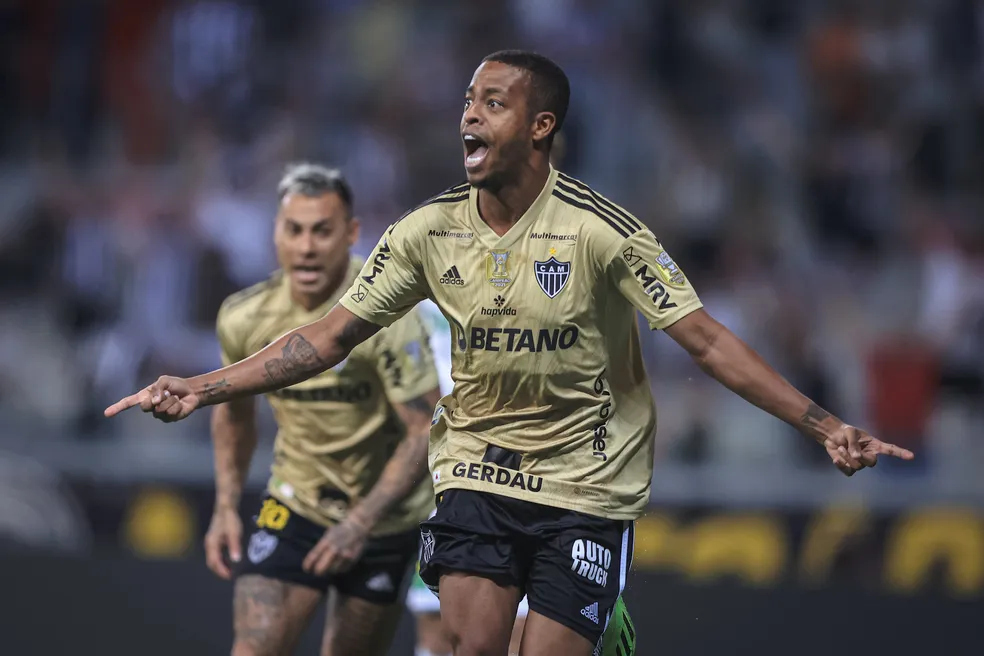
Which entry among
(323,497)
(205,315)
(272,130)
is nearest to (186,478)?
(205,315)

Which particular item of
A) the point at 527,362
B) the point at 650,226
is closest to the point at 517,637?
the point at 527,362

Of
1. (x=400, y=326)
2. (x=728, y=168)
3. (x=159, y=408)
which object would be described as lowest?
(x=159, y=408)

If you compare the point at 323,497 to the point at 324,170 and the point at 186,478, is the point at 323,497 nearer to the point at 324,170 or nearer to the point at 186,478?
the point at 324,170

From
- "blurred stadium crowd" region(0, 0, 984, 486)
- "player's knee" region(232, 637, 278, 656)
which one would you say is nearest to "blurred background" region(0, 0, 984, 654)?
"blurred stadium crowd" region(0, 0, 984, 486)

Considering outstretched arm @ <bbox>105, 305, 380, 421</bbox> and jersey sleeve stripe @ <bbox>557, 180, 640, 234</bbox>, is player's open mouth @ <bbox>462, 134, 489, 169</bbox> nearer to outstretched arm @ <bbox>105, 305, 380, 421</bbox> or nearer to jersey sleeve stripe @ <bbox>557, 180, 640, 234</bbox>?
jersey sleeve stripe @ <bbox>557, 180, 640, 234</bbox>

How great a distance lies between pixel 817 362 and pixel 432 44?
194 inches

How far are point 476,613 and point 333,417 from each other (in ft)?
4.75

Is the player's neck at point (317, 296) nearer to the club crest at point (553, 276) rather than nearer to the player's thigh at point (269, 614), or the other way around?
the player's thigh at point (269, 614)

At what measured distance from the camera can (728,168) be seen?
10148 mm

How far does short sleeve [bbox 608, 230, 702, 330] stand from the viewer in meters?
3.87

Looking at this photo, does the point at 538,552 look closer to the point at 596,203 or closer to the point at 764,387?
the point at 764,387

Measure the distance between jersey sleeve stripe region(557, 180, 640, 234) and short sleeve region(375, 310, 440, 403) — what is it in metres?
1.21

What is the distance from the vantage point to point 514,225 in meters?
4.02

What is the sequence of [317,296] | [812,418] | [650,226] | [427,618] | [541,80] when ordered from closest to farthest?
[812,418], [541,80], [317,296], [427,618], [650,226]
